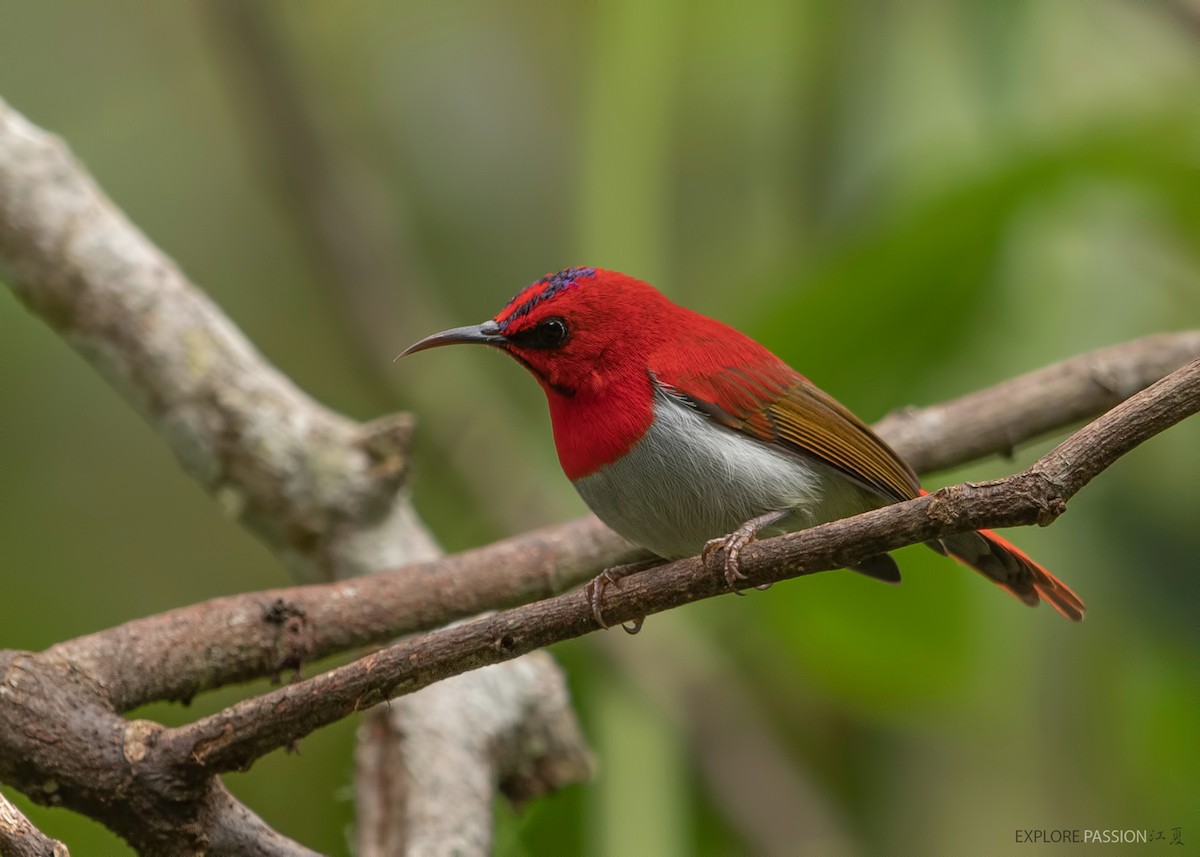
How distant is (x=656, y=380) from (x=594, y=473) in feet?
0.83

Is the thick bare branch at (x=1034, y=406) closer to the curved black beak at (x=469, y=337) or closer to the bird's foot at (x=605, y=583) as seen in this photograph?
the bird's foot at (x=605, y=583)

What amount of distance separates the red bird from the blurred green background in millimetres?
1031

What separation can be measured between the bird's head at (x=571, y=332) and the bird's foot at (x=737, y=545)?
0.47m

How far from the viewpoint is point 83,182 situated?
3424 millimetres

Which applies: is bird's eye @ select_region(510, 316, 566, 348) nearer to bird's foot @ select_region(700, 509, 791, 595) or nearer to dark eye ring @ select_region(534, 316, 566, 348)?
dark eye ring @ select_region(534, 316, 566, 348)

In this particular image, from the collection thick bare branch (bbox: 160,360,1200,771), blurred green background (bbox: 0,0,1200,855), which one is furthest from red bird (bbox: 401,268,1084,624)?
blurred green background (bbox: 0,0,1200,855)

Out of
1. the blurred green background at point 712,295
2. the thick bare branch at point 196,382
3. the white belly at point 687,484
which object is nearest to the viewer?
the white belly at point 687,484

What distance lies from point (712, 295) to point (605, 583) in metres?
3.05

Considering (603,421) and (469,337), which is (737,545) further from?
(469,337)

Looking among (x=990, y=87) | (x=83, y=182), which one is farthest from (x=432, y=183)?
(x=990, y=87)

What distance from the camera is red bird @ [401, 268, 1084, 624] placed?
2516mm

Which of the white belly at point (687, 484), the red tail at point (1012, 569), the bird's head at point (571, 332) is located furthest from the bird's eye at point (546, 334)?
the red tail at point (1012, 569)

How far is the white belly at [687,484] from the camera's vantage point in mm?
2502

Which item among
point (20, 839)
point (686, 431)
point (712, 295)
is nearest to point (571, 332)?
point (686, 431)
